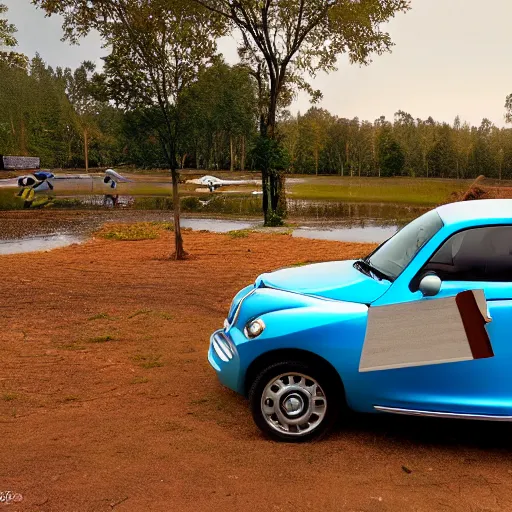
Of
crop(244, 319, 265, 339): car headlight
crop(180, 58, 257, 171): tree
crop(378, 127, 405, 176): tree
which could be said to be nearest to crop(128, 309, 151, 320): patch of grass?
crop(244, 319, 265, 339): car headlight

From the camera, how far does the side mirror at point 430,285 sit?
159 inches

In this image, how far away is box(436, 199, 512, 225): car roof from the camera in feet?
14.1

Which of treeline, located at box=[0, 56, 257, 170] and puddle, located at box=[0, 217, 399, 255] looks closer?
puddle, located at box=[0, 217, 399, 255]

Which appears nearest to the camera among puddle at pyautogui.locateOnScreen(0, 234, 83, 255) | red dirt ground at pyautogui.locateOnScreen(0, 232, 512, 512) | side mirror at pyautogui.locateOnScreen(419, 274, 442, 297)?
red dirt ground at pyautogui.locateOnScreen(0, 232, 512, 512)

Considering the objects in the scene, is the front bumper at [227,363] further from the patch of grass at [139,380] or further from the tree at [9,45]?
the tree at [9,45]

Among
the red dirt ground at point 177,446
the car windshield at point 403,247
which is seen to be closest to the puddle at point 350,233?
the red dirt ground at point 177,446

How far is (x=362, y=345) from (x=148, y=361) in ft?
10.1

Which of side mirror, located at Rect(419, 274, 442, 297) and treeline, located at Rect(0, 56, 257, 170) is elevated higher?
treeline, located at Rect(0, 56, 257, 170)

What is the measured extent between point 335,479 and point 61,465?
72.0 inches

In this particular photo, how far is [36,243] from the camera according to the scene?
19.9 meters

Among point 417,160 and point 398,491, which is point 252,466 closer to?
point 398,491

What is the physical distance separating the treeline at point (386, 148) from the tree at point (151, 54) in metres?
68.9

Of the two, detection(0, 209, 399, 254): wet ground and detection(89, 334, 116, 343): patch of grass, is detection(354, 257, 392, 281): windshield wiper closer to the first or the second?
detection(89, 334, 116, 343): patch of grass

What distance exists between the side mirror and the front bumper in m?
1.43
